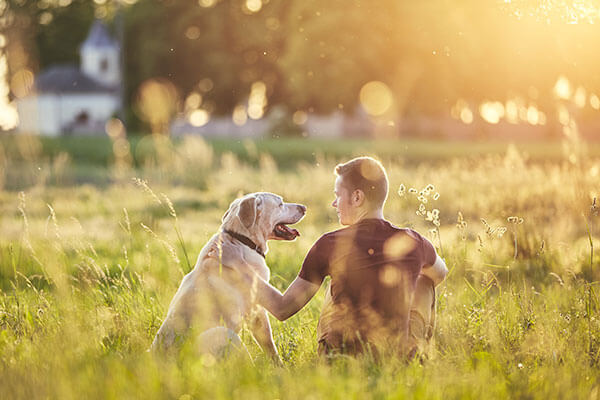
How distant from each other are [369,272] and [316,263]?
1.09 feet

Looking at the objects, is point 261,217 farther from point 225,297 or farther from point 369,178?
point 369,178

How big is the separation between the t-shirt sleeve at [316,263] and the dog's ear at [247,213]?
0.68 meters

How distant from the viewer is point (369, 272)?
4.21m

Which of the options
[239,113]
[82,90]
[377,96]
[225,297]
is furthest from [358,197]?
[82,90]

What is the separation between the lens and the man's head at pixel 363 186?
430 centimetres

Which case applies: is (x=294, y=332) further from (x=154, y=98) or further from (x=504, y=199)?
(x=154, y=98)

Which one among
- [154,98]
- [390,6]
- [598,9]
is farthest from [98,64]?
[598,9]

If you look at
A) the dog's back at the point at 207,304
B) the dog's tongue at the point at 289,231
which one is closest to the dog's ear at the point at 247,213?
the dog's back at the point at 207,304

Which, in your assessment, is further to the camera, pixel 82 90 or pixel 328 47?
pixel 82 90

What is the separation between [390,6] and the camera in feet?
41.1

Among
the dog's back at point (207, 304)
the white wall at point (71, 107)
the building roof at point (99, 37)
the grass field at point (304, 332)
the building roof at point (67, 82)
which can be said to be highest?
the building roof at point (99, 37)

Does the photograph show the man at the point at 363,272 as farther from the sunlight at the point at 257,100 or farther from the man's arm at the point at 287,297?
the sunlight at the point at 257,100

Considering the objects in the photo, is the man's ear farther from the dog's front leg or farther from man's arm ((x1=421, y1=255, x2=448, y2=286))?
the dog's front leg

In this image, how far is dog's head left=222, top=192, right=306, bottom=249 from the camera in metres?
4.85
